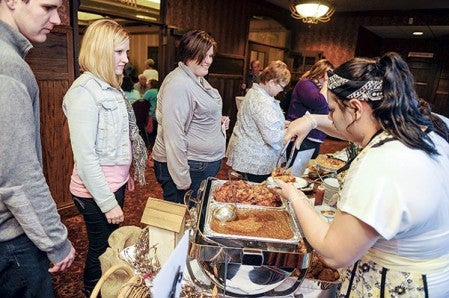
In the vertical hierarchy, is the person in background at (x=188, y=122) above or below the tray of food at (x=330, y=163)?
above

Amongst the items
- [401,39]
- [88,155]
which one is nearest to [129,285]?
[88,155]

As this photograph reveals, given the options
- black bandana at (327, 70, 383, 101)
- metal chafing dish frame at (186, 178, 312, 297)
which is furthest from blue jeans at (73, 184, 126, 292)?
black bandana at (327, 70, 383, 101)

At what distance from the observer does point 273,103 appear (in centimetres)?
218

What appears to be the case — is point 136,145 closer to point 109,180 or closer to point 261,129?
point 109,180

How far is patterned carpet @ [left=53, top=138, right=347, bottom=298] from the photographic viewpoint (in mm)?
1803

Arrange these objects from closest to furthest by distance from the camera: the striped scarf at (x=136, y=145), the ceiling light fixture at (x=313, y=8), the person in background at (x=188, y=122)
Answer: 1. the striped scarf at (x=136, y=145)
2. the person in background at (x=188, y=122)
3. the ceiling light fixture at (x=313, y=8)

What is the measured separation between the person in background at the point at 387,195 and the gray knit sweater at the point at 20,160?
0.73 meters

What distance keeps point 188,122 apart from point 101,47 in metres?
0.57

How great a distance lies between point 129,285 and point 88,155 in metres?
0.62

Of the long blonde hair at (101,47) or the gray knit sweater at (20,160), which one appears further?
the long blonde hair at (101,47)

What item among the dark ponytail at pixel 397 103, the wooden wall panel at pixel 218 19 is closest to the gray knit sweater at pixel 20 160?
the dark ponytail at pixel 397 103

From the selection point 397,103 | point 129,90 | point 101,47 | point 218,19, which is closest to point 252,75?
point 218,19

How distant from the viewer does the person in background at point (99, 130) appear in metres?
1.15

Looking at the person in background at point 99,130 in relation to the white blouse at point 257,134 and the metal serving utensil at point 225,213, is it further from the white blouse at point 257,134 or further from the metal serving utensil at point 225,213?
the white blouse at point 257,134
